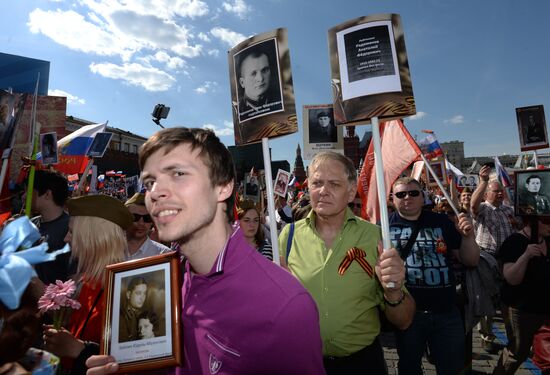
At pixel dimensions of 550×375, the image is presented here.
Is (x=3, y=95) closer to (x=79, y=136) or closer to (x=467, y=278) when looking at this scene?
(x=79, y=136)

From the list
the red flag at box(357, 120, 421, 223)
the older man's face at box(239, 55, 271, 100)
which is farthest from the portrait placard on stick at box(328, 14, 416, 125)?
the red flag at box(357, 120, 421, 223)

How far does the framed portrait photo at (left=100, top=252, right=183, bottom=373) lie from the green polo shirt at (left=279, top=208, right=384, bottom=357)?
1.14 metres

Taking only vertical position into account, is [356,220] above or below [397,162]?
below

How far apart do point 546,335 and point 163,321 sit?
10.0ft

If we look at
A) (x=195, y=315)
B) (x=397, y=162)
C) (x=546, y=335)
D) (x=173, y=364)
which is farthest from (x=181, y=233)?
(x=397, y=162)

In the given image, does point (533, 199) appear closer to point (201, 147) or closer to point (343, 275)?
point (343, 275)

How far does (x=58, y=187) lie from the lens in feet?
13.1

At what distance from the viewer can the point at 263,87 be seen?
7.86 feet

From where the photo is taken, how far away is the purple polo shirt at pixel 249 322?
3.87 feet

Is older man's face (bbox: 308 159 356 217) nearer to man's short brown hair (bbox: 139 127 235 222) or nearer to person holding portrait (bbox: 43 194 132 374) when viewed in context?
man's short brown hair (bbox: 139 127 235 222)

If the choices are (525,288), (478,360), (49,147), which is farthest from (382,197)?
(49,147)

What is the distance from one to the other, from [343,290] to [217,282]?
117cm

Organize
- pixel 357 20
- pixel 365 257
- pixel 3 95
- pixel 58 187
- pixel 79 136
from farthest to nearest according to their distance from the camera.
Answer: pixel 79 136
pixel 58 187
pixel 3 95
pixel 365 257
pixel 357 20

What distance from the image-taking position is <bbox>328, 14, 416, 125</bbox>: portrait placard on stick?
2.00 m
